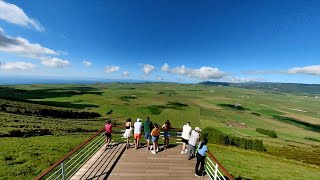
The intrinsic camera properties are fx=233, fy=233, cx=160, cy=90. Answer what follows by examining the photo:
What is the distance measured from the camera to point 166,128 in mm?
18641

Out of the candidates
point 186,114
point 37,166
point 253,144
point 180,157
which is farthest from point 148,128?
point 186,114

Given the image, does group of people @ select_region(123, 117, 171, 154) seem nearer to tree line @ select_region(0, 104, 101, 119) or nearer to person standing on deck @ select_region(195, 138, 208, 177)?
person standing on deck @ select_region(195, 138, 208, 177)

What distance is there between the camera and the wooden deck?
42.1 ft

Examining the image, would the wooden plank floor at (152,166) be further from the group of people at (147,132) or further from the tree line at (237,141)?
the tree line at (237,141)

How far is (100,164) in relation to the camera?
46.7ft

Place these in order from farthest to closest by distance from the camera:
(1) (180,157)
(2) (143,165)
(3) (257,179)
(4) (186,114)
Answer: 1. (4) (186,114)
2. (3) (257,179)
3. (1) (180,157)
4. (2) (143,165)

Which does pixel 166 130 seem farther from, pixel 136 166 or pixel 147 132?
pixel 136 166

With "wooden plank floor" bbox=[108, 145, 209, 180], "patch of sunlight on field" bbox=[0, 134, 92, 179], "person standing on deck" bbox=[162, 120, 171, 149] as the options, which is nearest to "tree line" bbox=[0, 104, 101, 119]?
"patch of sunlight on field" bbox=[0, 134, 92, 179]

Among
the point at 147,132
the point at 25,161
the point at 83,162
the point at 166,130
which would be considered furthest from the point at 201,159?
the point at 25,161

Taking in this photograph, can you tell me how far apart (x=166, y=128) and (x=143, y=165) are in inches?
184

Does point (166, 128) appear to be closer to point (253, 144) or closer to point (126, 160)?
point (126, 160)

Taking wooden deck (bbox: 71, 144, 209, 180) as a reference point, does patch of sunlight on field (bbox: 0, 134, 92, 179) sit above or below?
below

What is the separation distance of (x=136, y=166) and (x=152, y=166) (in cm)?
99

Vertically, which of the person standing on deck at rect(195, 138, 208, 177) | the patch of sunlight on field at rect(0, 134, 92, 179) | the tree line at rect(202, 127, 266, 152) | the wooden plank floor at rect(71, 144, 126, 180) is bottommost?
the tree line at rect(202, 127, 266, 152)
